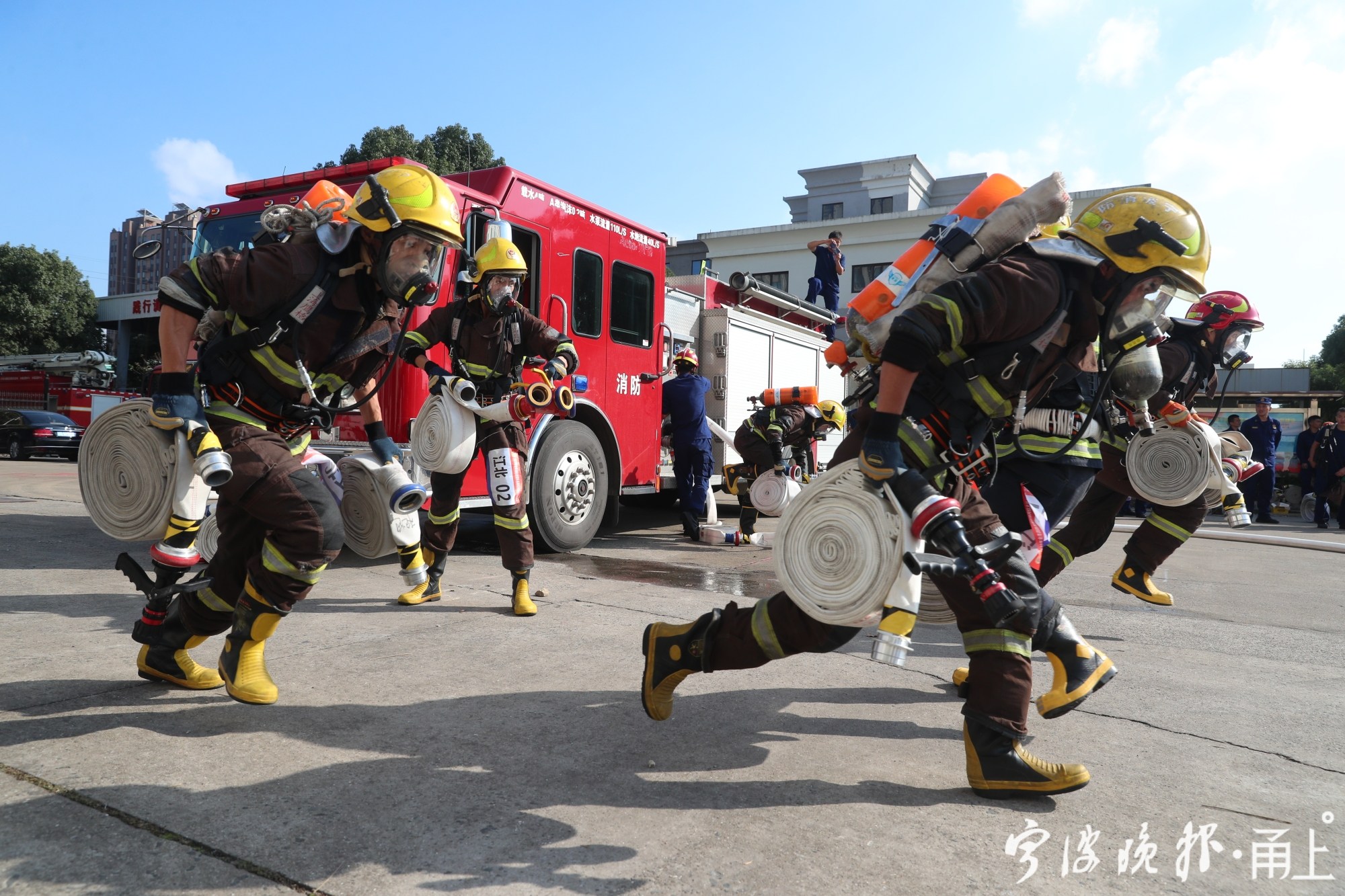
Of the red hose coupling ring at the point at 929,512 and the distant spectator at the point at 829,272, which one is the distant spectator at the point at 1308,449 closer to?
the distant spectator at the point at 829,272

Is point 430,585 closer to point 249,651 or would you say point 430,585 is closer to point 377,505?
point 377,505

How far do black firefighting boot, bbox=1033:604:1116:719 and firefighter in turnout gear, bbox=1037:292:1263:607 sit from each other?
183 cm

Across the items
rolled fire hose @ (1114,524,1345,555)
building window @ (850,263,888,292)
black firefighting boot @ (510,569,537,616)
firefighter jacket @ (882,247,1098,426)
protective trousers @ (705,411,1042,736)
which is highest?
building window @ (850,263,888,292)

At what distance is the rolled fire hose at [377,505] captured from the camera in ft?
10.9

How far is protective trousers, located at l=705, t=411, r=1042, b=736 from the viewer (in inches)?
102

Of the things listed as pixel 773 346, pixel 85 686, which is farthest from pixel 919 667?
pixel 773 346

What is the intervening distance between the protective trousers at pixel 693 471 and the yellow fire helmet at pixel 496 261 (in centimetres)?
405

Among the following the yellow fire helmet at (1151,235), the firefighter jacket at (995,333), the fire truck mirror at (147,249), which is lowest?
the firefighter jacket at (995,333)

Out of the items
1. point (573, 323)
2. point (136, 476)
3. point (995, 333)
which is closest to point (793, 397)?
point (573, 323)

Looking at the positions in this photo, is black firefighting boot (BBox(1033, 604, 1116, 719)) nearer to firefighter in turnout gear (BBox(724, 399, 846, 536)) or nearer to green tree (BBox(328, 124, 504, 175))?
firefighter in turnout gear (BBox(724, 399, 846, 536))

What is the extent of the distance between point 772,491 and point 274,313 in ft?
19.3

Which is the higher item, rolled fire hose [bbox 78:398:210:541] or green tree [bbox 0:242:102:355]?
green tree [bbox 0:242:102:355]

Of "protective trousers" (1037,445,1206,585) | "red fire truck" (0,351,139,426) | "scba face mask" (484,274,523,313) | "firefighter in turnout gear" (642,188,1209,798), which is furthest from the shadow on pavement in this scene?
"red fire truck" (0,351,139,426)

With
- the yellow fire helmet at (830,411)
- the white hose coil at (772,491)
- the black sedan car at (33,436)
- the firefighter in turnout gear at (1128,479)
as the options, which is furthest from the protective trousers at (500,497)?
the black sedan car at (33,436)
